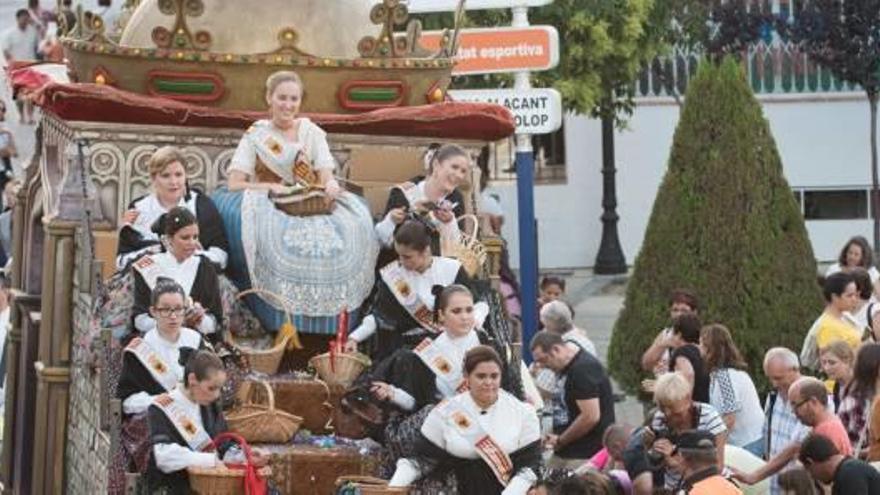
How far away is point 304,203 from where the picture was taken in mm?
16031

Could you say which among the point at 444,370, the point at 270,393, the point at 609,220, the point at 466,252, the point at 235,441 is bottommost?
the point at 235,441

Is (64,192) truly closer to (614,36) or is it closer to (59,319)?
(59,319)

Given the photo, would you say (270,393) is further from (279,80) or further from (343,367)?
(279,80)

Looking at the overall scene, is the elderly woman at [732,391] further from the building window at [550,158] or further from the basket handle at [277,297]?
the building window at [550,158]

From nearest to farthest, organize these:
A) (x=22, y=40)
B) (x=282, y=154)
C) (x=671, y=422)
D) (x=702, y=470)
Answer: (x=702, y=470) < (x=671, y=422) < (x=282, y=154) < (x=22, y=40)

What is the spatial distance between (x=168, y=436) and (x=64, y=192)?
8.51 feet

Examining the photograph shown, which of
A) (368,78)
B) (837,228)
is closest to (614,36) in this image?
(837,228)

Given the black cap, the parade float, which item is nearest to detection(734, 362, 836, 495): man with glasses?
the black cap

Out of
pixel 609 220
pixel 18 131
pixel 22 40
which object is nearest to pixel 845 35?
pixel 609 220

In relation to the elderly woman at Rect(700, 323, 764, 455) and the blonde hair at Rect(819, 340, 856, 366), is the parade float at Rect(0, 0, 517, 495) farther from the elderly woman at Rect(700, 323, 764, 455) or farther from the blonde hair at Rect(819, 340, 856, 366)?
the blonde hair at Rect(819, 340, 856, 366)

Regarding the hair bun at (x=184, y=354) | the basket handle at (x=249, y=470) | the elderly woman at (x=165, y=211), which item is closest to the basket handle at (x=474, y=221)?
the elderly woman at (x=165, y=211)

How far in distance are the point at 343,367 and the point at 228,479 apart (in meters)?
1.58

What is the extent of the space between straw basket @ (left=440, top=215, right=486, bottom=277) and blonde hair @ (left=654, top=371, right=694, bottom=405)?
1865 millimetres

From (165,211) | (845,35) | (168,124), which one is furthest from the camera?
(845,35)
